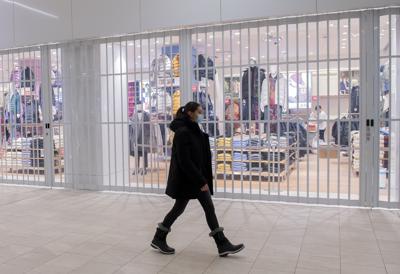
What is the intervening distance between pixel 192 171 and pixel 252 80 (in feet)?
9.79

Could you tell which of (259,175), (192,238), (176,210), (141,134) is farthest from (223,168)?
(176,210)

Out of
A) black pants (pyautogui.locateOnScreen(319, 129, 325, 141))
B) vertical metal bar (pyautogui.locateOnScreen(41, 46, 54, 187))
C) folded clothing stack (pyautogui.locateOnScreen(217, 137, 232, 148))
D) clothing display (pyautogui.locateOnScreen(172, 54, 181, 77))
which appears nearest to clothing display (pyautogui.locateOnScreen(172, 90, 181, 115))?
clothing display (pyautogui.locateOnScreen(172, 54, 181, 77))

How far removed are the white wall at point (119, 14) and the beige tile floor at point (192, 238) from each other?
9.29 feet

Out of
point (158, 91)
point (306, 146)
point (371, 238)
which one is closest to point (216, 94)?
point (158, 91)

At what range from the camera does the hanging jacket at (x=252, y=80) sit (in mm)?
6727

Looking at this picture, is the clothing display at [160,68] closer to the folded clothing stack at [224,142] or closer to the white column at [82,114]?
the white column at [82,114]

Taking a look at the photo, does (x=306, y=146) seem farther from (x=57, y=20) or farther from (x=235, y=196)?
(x=57, y=20)

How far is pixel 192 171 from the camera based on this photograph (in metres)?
4.19

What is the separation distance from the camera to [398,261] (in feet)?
13.6

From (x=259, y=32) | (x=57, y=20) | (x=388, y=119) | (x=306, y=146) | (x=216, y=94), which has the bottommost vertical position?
(x=306, y=146)

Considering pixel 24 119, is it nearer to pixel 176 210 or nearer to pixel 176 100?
pixel 176 100

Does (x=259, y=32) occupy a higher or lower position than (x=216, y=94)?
higher

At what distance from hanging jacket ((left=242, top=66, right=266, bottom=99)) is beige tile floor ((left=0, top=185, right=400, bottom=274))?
1.70 meters

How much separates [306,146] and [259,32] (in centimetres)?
188
